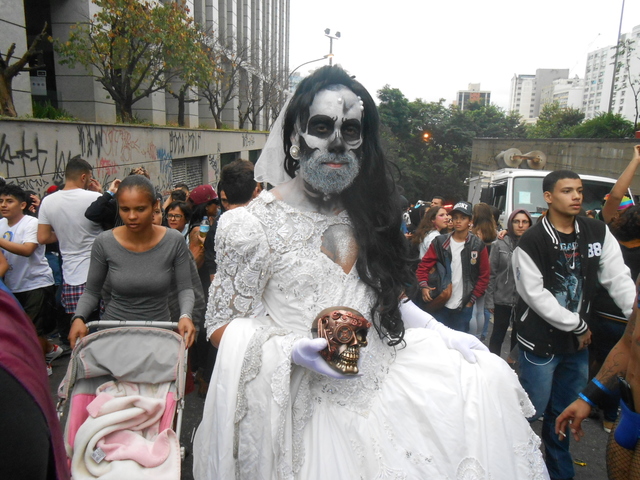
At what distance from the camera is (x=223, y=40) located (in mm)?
24062

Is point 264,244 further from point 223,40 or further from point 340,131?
point 223,40

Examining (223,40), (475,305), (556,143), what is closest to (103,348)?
(475,305)

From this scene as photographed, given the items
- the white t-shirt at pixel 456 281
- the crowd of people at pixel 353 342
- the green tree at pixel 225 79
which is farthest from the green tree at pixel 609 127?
the crowd of people at pixel 353 342

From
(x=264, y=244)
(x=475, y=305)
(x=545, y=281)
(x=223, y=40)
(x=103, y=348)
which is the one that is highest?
(x=223, y=40)

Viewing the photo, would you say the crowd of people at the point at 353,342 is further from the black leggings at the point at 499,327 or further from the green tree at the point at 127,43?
the green tree at the point at 127,43

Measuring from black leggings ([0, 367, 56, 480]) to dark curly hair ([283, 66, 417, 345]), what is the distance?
1.35 metres

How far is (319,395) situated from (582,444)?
3064 millimetres

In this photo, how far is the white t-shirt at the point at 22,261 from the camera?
14.4 ft

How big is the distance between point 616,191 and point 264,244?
3708 mm

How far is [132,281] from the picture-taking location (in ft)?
10.3

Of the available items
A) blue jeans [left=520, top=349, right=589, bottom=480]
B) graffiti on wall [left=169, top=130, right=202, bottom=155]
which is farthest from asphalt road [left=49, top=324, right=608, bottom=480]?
graffiti on wall [left=169, top=130, right=202, bottom=155]

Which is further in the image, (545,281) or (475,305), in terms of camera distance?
(475,305)

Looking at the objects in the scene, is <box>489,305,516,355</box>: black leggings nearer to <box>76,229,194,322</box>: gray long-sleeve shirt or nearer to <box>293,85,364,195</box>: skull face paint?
<box>76,229,194,322</box>: gray long-sleeve shirt

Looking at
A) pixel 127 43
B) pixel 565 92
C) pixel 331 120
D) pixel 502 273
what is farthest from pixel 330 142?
pixel 565 92
